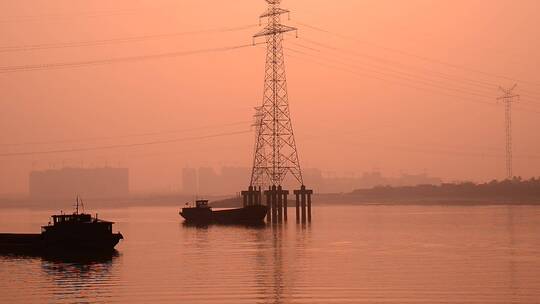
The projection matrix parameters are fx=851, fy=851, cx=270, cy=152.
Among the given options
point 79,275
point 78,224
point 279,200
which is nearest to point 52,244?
point 78,224

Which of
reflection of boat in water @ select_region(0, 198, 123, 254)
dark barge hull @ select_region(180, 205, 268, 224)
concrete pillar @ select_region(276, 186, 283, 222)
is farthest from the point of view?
concrete pillar @ select_region(276, 186, 283, 222)

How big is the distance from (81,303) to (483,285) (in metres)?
20.9

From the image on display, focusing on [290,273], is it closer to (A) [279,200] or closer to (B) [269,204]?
(A) [279,200]

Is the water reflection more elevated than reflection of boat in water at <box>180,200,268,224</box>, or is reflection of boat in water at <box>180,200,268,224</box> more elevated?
reflection of boat in water at <box>180,200,268,224</box>

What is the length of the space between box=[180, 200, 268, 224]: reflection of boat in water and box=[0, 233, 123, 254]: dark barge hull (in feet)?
182

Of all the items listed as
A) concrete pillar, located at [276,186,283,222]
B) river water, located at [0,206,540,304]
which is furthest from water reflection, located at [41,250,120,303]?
concrete pillar, located at [276,186,283,222]

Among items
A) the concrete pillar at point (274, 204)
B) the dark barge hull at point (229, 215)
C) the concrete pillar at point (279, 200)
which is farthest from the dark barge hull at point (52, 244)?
the concrete pillar at point (279, 200)

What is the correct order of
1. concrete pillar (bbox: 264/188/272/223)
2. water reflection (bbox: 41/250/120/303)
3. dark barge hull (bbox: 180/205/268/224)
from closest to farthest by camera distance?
water reflection (bbox: 41/250/120/303) < dark barge hull (bbox: 180/205/268/224) < concrete pillar (bbox: 264/188/272/223)

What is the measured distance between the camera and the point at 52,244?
68.4 meters

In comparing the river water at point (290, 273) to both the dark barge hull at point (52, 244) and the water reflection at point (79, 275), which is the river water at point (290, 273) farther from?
the dark barge hull at point (52, 244)

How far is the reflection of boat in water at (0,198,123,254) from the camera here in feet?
223

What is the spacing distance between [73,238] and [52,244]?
79.2 inches

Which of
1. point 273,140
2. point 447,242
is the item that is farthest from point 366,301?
point 273,140

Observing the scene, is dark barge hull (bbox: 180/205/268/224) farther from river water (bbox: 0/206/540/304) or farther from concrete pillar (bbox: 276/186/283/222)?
river water (bbox: 0/206/540/304)
